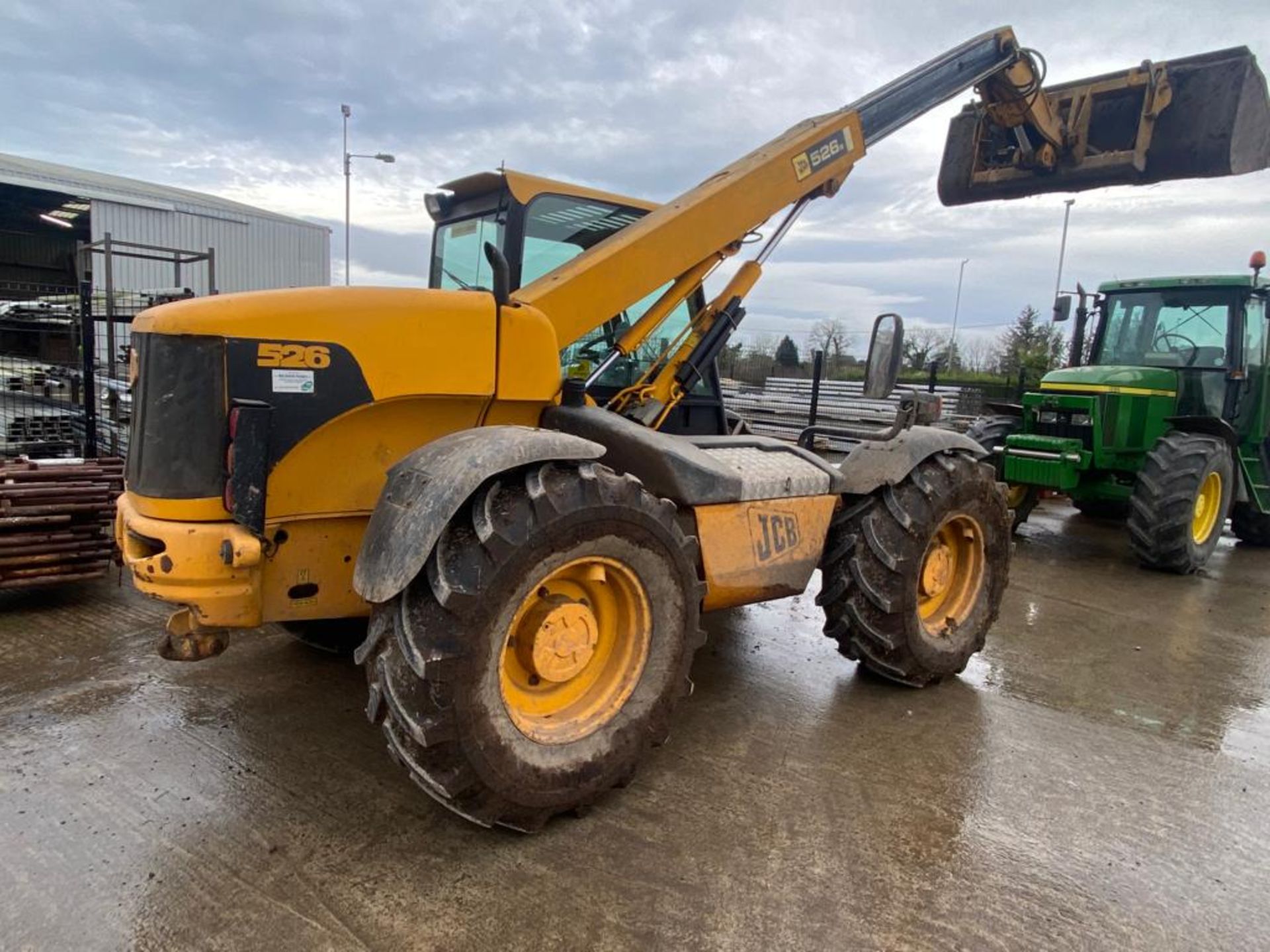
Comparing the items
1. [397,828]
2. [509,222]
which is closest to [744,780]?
[397,828]

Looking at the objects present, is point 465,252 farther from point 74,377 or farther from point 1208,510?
point 1208,510

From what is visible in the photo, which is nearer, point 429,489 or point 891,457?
point 429,489

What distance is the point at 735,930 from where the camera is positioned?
2.26 m

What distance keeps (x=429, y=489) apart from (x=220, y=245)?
23.1 meters

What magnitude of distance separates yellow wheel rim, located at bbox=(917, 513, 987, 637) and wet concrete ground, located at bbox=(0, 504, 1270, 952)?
36 centimetres

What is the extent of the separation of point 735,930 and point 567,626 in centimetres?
105

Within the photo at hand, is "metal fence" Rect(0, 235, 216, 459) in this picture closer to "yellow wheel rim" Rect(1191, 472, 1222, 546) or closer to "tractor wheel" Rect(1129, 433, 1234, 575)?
"tractor wheel" Rect(1129, 433, 1234, 575)

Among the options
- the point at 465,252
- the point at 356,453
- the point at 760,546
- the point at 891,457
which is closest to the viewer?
the point at 356,453

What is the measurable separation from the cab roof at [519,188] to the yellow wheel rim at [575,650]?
1.93 meters

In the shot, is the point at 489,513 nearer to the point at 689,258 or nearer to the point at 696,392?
the point at 689,258

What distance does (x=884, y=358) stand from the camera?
3.74 m

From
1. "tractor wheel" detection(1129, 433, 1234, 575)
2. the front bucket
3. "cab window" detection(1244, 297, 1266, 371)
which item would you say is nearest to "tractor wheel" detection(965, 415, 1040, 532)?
"tractor wheel" detection(1129, 433, 1234, 575)

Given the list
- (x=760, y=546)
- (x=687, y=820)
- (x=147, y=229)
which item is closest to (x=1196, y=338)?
(x=760, y=546)

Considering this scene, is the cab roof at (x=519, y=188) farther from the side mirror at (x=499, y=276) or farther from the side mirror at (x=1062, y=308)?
the side mirror at (x=1062, y=308)
